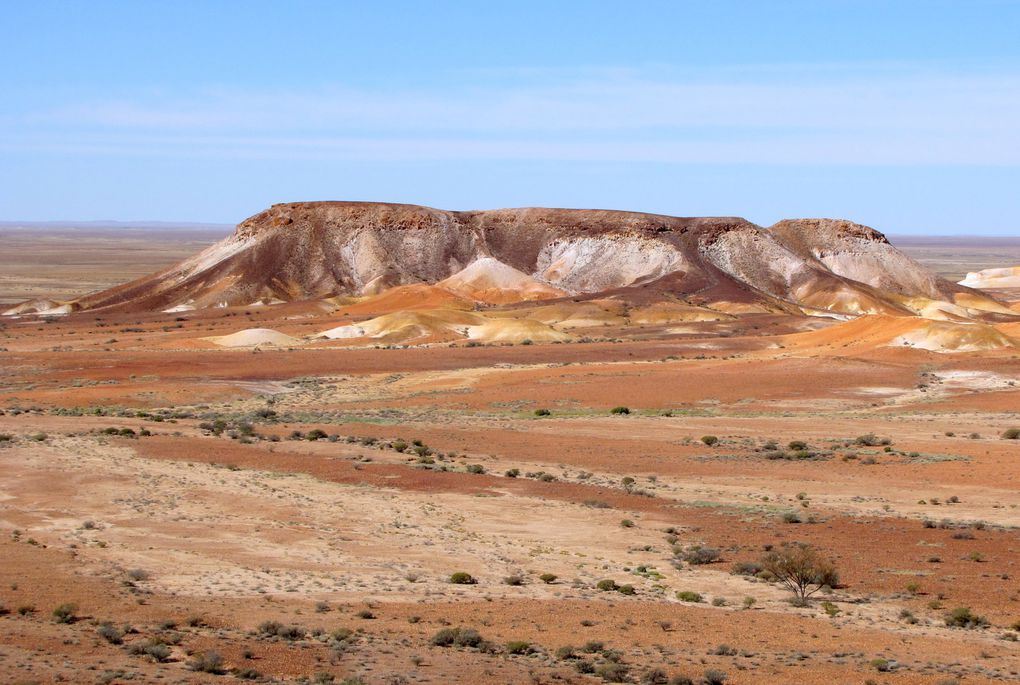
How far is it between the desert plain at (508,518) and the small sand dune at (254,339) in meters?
12.8

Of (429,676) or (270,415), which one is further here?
(270,415)

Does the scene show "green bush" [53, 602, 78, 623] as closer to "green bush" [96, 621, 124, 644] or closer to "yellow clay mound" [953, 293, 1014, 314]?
"green bush" [96, 621, 124, 644]

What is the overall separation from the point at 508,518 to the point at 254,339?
5721cm

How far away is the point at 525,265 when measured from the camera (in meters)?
131

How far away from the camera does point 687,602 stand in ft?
70.0

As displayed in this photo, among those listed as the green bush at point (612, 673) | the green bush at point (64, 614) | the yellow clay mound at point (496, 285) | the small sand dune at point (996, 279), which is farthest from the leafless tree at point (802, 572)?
the small sand dune at point (996, 279)

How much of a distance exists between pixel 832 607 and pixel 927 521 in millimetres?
9025

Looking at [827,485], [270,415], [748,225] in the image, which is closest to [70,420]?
[270,415]

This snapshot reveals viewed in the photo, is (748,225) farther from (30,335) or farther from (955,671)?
(955,671)

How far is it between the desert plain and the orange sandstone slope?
49403mm

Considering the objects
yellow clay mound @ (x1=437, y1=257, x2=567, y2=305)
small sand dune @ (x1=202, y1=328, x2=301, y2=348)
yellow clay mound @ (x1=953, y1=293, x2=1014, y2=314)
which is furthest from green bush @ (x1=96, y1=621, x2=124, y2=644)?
yellow clay mound @ (x1=953, y1=293, x2=1014, y2=314)

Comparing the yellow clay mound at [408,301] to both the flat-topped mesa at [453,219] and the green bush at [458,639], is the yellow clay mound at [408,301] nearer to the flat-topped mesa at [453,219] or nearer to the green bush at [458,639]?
the flat-topped mesa at [453,219]

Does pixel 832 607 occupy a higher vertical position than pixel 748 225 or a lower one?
lower

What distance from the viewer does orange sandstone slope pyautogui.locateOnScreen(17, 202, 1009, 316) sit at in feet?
393
